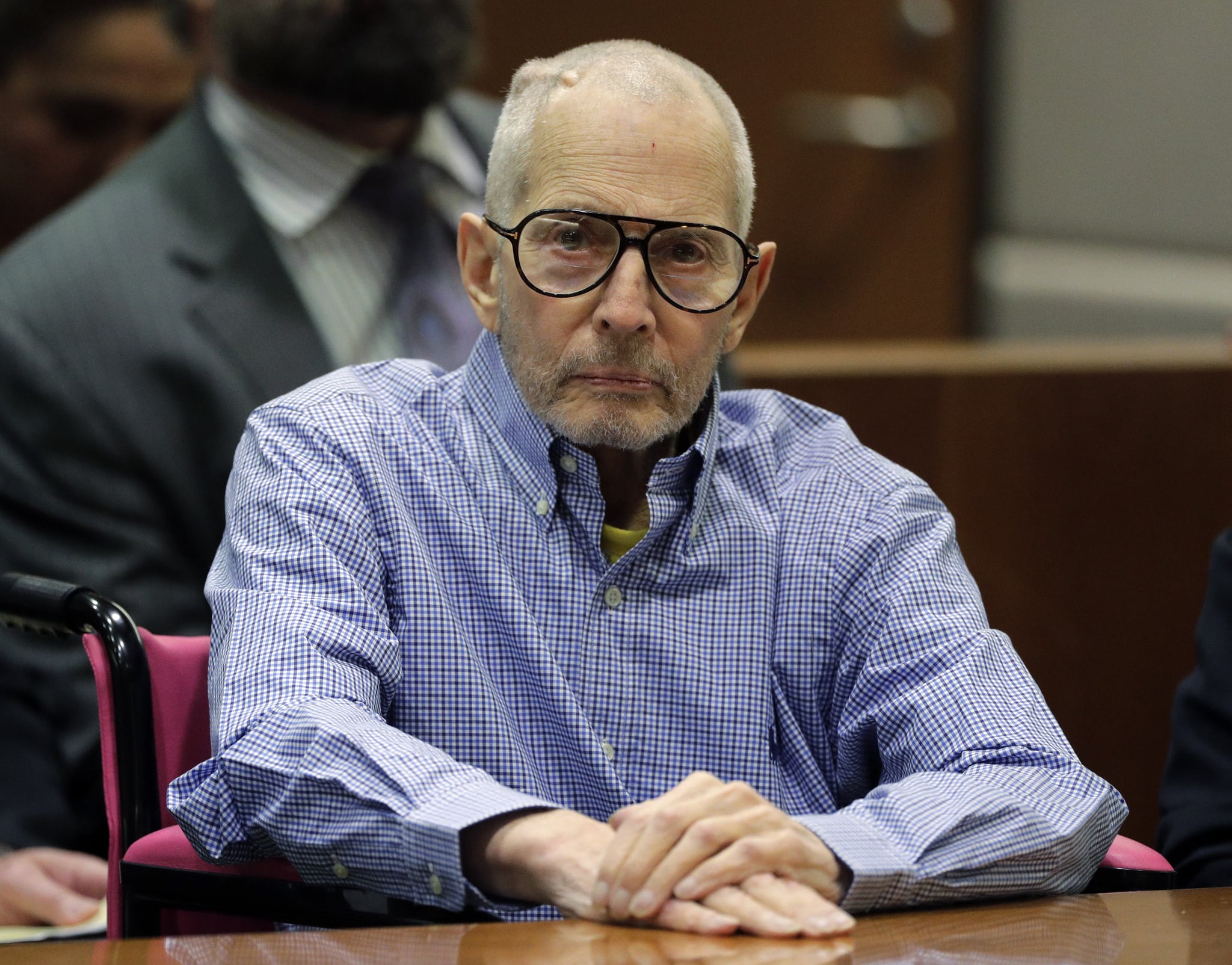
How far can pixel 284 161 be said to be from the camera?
2.24 m

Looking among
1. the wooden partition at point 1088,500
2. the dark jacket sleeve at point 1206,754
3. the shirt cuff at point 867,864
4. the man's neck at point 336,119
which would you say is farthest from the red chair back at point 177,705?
the wooden partition at point 1088,500

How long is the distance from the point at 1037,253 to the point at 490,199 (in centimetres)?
296

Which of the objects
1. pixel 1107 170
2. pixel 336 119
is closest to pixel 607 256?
pixel 336 119

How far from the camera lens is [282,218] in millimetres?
2213

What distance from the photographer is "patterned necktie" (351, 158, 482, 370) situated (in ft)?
7.23

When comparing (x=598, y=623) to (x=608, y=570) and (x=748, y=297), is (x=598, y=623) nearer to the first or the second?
(x=608, y=570)

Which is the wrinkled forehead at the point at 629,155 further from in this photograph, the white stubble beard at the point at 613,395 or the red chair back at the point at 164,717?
the red chair back at the point at 164,717

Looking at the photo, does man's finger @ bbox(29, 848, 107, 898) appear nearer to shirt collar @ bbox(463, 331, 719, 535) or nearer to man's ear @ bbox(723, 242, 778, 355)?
shirt collar @ bbox(463, 331, 719, 535)

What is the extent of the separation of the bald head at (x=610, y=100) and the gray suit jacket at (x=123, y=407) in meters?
0.74

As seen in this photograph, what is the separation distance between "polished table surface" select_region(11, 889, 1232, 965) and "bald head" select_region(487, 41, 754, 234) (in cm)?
63

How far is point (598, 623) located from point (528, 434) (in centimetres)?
17

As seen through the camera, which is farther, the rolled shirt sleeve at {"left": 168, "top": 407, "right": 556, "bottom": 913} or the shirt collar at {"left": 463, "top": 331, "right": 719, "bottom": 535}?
the shirt collar at {"left": 463, "top": 331, "right": 719, "bottom": 535}

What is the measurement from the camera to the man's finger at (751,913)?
0.95 meters

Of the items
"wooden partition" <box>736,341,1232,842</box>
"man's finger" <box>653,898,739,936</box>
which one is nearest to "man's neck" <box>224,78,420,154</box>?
"wooden partition" <box>736,341,1232,842</box>
